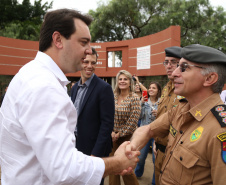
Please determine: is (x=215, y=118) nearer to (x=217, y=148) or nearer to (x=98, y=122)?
(x=217, y=148)

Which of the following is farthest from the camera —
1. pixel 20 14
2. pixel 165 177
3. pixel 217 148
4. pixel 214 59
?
pixel 20 14

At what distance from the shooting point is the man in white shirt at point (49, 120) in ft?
3.01

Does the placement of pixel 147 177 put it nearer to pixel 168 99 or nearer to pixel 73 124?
pixel 168 99

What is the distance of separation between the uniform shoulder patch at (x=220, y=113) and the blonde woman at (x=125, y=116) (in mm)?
1907

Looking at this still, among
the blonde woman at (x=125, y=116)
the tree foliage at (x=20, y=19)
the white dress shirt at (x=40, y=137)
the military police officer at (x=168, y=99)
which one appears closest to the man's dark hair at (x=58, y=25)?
the white dress shirt at (x=40, y=137)

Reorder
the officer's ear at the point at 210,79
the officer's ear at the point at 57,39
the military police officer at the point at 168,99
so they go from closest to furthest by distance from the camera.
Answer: the officer's ear at the point at 57,39, the officer's ear at the point at 210,79, the military police officer at the point at 168,99

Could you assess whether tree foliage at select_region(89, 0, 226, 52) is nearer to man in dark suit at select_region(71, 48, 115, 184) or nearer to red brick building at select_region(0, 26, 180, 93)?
red brick building at select_region(0, 26, 180, 93)

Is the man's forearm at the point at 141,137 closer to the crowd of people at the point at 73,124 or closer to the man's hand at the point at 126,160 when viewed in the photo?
the crowd of people at the point at 73,124

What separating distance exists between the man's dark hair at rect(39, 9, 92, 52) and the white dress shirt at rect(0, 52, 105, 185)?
0.73 ft

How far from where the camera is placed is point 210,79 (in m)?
1.50

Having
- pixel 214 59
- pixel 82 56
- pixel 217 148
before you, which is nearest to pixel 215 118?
pixel 217 148

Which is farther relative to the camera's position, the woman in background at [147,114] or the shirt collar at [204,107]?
the woman in background at [147,114]

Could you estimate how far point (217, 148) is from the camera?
123 cm

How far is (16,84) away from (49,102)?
10.2 inches
